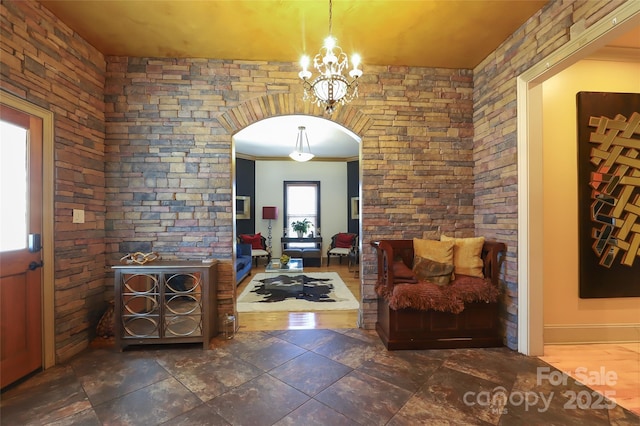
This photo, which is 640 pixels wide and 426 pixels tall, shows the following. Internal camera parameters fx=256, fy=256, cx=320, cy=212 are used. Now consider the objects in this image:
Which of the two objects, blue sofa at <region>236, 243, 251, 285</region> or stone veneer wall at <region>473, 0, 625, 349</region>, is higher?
stone veneer wall at <region>473, 0, 625, 349</region>

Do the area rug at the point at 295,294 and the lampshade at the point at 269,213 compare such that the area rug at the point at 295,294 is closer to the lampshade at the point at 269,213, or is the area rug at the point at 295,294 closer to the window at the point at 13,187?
the lampshade at the point at 269,213

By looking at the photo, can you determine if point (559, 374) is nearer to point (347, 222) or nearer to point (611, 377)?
point (611, 377)

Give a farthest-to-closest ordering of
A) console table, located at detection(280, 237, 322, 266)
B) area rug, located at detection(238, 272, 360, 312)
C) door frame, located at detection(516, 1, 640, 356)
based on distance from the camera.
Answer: console table, located at detection(280, 237, 322, 266)
area rug, located at detection(238, 272, 360, 312)
door frame, located at detection(516, 1, 640, 356)

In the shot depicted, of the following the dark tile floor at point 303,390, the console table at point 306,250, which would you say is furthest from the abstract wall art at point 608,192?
the console table at point 306,250

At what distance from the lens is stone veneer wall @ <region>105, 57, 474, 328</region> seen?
2701 millimetres

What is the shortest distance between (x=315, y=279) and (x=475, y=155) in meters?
3.50

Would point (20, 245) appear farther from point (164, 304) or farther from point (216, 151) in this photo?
point (216, 151)

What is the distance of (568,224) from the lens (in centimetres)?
248

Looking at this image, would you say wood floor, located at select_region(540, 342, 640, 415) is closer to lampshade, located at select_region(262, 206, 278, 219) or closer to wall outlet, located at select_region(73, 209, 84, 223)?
wall outlet, located at select_region(73, 209, 84, 223)

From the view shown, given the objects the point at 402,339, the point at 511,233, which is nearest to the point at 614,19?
the point at 511,233

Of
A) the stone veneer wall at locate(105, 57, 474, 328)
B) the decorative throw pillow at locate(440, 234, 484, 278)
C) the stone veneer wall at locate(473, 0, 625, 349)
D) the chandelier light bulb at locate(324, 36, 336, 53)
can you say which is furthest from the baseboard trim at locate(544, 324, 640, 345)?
the chandelier light bulb at locate(324, 36, 336, 53)

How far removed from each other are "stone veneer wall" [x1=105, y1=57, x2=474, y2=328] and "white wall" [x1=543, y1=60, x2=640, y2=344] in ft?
2.28

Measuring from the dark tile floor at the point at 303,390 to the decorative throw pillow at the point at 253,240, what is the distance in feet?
13.3

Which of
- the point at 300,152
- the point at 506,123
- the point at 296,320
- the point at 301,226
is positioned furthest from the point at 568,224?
the point at 301,226
